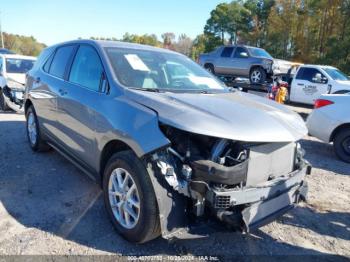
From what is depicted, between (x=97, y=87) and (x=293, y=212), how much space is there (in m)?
2.67

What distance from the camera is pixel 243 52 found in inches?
553

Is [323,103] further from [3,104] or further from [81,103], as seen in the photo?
[3,104]

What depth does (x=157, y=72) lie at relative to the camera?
12.4 feet

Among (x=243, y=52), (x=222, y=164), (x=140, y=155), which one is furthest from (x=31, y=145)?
(x=243, y=52)

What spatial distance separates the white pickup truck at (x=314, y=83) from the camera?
12195 millimetres

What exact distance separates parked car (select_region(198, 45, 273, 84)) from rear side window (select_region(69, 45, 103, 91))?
10.4 metres

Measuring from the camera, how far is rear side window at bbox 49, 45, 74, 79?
4.47 meters

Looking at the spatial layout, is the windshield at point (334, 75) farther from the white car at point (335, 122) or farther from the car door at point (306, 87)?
the white car at point (335, 122)

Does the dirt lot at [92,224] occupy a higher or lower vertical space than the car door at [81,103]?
lower

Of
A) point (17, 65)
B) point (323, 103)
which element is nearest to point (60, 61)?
point (323, 103)

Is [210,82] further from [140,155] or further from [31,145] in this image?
[31,145]

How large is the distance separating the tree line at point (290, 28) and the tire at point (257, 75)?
652 inches

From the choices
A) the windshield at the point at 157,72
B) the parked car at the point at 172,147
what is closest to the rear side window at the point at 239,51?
the windshield at the point at 157,72

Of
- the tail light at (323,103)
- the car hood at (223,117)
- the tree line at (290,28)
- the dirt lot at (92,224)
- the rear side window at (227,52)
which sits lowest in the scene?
the dirt lot at (92,224)
